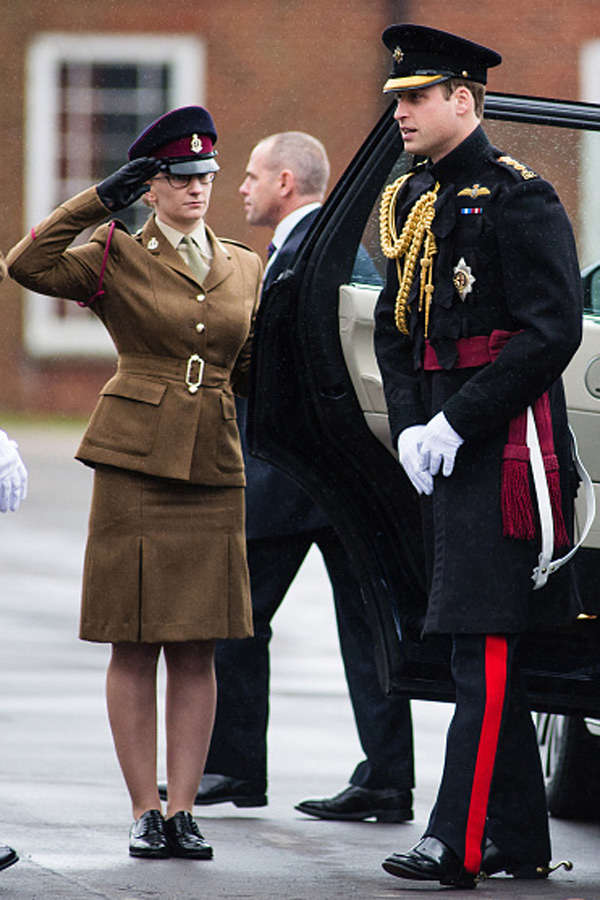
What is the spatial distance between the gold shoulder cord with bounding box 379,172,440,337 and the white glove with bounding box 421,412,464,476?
22cm

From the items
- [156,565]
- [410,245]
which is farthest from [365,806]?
[410,245]

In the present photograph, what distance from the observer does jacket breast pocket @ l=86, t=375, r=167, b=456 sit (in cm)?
470

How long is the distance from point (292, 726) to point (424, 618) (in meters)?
2.22

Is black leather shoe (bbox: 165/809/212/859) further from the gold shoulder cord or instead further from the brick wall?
the brick wall

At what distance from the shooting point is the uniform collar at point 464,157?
4.41 metres

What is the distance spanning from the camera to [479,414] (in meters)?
4.31

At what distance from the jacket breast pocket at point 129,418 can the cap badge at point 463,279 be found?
777 mm

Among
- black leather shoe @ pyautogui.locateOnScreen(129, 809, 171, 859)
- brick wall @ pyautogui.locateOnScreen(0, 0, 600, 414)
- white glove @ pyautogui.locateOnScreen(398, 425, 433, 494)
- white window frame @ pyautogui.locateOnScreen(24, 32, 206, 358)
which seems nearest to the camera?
white glove @ pyautogui.locateOnScreen(398, 425, 433, 494)

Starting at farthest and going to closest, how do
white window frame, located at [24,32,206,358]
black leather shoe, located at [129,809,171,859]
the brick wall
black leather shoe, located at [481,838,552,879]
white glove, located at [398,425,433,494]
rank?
1. white window frame, located at [24,32,206,358]
2. the brick wall
3. black leather shoe, located at [129,809,171,859]
4. black leather shoe, located at [481,838,552,879]
5. white glove, located at [398,425,433,494]

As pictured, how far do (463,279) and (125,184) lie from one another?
0.85m

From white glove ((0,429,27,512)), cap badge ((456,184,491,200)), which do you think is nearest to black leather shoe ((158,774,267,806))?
white glove ((0,429,27,512))

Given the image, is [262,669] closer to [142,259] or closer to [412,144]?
[142,259]

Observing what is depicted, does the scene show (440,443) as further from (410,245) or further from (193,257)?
(193,257)

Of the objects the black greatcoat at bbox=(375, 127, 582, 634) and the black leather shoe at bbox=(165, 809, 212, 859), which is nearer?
the black greatcoat at bbox=(375, 127, 582, 634)
